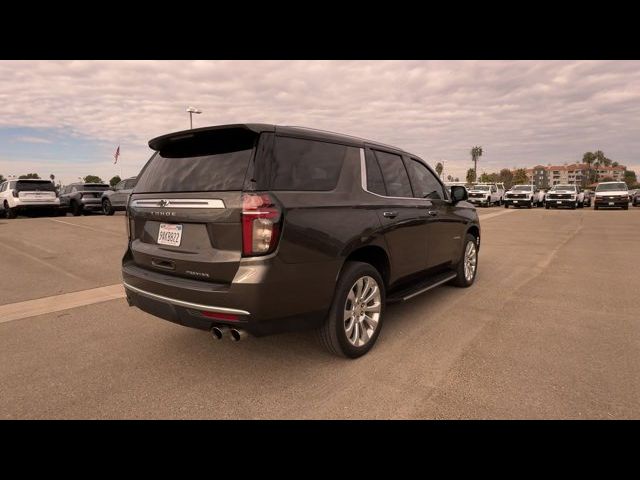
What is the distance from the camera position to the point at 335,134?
3.38m

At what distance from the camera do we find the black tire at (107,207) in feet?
62.4

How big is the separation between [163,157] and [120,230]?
10369 mm

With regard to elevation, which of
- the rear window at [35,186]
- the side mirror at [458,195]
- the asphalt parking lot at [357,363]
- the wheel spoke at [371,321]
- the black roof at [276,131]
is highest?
the rear window at [35,186]

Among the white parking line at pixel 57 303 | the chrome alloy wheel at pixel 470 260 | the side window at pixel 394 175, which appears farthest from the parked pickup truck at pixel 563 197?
the white parking line at pixel 57 303

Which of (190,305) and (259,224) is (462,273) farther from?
(190,305)

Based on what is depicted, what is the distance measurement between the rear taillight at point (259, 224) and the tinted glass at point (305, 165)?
172 mm

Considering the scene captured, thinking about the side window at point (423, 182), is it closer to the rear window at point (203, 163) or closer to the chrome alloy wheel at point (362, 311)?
the chrome alloy wheel at point (362, 311)

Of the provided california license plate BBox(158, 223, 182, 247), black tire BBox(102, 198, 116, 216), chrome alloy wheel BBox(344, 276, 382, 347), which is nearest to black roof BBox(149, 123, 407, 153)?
california license plate BBox(158, 223, 182, 247)

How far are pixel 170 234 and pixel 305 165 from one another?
3.77 feet

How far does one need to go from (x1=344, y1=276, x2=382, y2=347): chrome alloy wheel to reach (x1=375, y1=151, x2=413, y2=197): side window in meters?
1.00

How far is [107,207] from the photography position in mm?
19156

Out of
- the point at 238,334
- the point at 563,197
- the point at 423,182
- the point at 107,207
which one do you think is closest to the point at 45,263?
the point at 238,334

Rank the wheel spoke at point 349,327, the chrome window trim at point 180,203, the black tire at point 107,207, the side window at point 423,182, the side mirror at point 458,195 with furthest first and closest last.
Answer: the black tire at point 107,207 < the side mirror at point 458,195 < the side window at point 423,182 < the wheel spoke at point 349,327 < the chrome window trim at point 180,203

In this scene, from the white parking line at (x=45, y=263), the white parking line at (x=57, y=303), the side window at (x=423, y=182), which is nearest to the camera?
the side window at (x=423, y=182)
